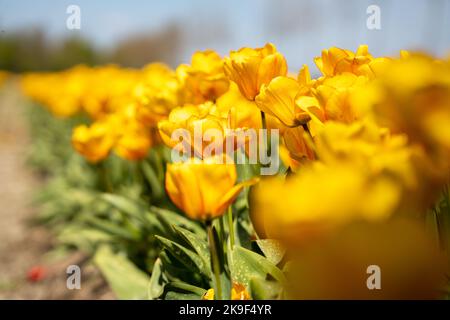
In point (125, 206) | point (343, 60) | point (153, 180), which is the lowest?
point (125, 206)

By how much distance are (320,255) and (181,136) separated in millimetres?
568

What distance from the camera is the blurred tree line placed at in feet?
72.9

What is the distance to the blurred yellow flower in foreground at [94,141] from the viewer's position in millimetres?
2148

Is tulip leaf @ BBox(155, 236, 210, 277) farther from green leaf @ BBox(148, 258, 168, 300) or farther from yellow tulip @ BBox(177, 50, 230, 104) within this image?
yellow tulip @ BBox(177, 50, 230, 104)

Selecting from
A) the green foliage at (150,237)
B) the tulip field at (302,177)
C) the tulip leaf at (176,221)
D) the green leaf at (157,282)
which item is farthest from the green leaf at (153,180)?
the green leaf at (157,282)

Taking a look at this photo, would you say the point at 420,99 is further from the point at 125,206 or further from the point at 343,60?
the point at 125,206

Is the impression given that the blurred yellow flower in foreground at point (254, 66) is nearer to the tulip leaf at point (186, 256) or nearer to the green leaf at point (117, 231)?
the tulip leaf at point (186, 256)

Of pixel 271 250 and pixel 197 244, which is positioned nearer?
pixel 271 250

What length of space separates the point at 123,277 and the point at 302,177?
4.59ft

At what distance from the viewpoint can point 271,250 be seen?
3.63 ft

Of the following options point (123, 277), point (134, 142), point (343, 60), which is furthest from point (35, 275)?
point (343, 60)

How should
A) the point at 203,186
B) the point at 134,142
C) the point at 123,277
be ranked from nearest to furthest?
1. the point at 203,186
2. the point at 123,277
3. the point at 134,142

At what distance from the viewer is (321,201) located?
23.0 inches

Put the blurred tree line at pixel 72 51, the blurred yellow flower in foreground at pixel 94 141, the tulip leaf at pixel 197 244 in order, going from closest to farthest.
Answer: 1. the tulip leaf at pixel 197 244
2. the blurred yellow flower in foreground at pixel 94 141
3. the blurred tree line at pixel 72 51
